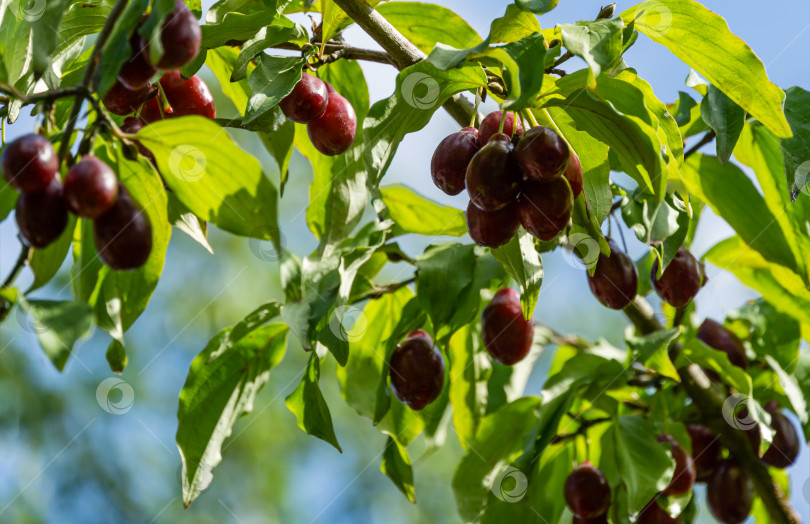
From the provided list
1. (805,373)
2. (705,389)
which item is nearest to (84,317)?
(705,389)

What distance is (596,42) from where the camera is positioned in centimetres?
72

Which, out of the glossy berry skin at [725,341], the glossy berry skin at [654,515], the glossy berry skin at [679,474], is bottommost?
the glossy berry skin at [654,515]

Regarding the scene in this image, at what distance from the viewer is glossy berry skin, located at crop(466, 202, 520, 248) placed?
2.57 feet

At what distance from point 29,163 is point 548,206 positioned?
17.0 inches

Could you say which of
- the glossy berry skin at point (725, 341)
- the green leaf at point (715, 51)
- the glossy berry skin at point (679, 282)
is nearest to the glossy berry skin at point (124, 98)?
the green leaf at point (715, 51)

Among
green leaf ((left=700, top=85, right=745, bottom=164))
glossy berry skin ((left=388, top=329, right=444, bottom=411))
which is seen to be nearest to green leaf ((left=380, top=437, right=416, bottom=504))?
glossy berry skin ((left=388, top=329, right=444, bottom=411))

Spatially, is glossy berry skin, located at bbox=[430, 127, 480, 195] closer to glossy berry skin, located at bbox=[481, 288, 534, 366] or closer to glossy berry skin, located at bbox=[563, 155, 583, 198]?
glossy berry skin, located at bbox=[563, 155, 583, 198]

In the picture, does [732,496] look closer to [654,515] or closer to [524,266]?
[654,515]

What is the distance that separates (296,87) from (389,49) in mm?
119

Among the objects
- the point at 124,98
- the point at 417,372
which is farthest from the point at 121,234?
the point at 417,372

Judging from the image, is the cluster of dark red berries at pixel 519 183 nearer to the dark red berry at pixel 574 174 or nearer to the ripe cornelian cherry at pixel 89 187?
the dark red berry at pixel 574 174

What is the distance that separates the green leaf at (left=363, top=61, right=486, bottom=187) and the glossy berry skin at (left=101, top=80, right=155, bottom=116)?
0.76 ft

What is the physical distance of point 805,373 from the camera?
125cm

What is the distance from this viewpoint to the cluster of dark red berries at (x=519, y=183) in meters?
0.73
